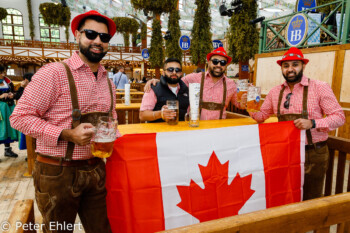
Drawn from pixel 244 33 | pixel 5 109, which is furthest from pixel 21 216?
pixel 244 33

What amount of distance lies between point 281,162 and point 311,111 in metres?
0.50

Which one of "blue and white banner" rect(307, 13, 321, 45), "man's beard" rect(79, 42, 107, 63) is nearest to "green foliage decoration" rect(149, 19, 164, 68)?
"blue and white banner" rect(307, 13, 321, 45)

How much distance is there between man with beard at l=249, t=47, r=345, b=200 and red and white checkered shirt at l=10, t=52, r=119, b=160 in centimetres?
153

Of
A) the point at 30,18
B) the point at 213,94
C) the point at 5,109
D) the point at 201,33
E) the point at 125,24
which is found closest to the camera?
the point at 213,94

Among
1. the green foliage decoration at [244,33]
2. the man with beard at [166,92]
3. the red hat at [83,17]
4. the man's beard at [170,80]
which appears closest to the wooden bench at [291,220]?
the red hat at [83,17]

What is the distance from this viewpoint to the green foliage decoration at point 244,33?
6234 millimetres

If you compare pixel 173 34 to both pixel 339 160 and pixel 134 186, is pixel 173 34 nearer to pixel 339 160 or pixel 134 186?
pixel 339 160

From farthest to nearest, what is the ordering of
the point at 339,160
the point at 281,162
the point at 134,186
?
1. the point at 339,160
2. the point at 281,162
3. the point at 134,186

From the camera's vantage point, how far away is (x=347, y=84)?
4.12 metres

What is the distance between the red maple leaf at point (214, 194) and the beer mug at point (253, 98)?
646mm

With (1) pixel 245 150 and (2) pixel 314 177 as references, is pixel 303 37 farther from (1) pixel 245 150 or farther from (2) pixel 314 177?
(1) pixel 245 150

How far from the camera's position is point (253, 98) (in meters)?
2.01

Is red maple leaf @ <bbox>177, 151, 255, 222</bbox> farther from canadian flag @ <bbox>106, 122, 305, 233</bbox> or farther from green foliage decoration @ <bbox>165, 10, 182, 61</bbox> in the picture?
green foliage decoration @ <bbox>165, 10, 182, 61</bbox>

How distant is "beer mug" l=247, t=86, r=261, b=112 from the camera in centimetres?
198
